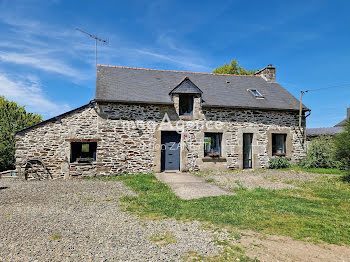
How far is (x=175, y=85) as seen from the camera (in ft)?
44.3

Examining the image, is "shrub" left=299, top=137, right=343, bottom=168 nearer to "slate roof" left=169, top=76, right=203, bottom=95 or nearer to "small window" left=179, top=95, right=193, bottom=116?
"small window" left=179, top=95, right=193, bottom=116

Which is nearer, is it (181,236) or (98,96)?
(181,236)

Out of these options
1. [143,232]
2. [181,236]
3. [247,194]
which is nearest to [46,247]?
[143,232]

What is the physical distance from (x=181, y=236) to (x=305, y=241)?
2271mm

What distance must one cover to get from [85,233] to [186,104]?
9.21 m

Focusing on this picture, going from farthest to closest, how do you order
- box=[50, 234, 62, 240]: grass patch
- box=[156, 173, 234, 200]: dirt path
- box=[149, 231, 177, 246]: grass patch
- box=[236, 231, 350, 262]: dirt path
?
box=[156, 173, 234, 200]: dirt path, box=[50, 234, 62, 240]: grass patch, box=[149, 231, 177, 246]: grass patch, box=[236, 231, 350, 262]: dirt path

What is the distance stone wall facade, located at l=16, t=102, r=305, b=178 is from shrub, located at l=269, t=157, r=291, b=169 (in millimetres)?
304

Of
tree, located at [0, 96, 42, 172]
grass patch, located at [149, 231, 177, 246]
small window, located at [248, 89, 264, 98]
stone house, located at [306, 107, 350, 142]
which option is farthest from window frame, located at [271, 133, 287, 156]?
tree, located at [0, 96, 42, 172]

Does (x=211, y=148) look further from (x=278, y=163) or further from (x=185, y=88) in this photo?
(x=278, y=163)

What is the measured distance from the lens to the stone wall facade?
423 inches

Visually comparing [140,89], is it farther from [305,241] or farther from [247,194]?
[305,241]

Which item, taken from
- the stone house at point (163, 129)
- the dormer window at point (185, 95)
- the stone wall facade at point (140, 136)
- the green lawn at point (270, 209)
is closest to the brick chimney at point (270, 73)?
the stone house at point (163, 129)

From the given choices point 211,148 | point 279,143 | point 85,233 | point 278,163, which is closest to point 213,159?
point 211,148

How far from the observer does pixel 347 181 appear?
9.62m
